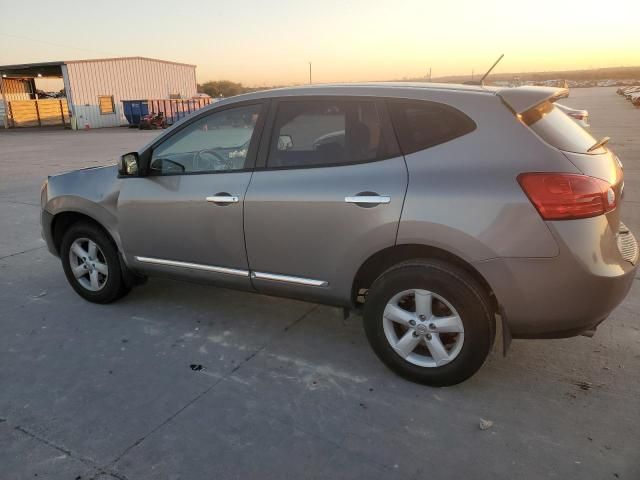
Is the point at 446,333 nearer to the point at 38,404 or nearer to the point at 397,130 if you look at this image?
the point at 397,130

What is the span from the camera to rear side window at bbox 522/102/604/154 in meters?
2.66

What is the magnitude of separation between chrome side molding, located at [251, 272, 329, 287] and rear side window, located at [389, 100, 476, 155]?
0.98 m

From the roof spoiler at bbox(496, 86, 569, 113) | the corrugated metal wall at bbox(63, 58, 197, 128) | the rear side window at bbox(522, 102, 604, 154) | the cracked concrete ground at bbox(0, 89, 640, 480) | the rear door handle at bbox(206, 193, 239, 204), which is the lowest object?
the cracked concrete ground at bbox(0, 89, 640, 480)

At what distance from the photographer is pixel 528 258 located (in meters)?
2.54

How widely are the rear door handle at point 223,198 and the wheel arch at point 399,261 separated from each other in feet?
3.19

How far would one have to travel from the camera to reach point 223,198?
→ 337 cm

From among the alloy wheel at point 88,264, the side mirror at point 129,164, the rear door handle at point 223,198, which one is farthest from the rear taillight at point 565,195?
the alloy wheel at point 88,264

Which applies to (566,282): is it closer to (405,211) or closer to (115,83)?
(405,211)

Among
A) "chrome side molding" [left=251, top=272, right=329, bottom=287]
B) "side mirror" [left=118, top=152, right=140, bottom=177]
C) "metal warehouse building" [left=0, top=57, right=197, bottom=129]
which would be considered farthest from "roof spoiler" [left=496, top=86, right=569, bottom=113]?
"metal warehouse building" [left=0, top=57, right=197, bottom=129]

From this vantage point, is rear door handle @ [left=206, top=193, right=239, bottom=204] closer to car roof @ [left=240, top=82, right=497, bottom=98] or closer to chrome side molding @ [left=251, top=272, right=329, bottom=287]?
chrome side molding @ [left=251, top=272, right=329, bottom=287]

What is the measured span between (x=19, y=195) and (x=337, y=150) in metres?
8.45

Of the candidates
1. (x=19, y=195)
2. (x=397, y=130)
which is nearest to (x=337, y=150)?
(x=397, y=130)

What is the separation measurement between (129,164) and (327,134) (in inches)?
61.9

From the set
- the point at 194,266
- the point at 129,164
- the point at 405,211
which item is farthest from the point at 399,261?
the point at 129,164
